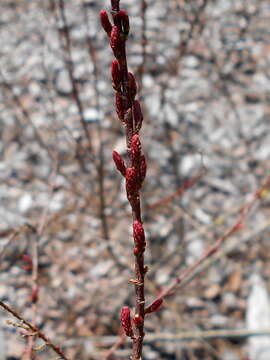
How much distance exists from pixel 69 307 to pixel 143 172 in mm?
2227

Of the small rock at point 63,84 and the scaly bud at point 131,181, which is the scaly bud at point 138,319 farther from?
the small rock at point 63,84

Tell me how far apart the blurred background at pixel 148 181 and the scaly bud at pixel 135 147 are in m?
1.57

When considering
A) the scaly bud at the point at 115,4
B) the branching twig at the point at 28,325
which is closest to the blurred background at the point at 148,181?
the branching twig at the point at 28,325

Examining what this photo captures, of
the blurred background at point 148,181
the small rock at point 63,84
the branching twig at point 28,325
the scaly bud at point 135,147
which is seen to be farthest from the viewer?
the small rock at point 63,84

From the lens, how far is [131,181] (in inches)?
33.9

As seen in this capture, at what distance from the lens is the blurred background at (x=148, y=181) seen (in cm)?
277

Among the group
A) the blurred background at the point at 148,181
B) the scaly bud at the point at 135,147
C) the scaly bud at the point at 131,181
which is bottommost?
the scaly bud at the point at 131,181

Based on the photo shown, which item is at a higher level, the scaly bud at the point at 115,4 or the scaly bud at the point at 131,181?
the scaly bud at the point at 115,4

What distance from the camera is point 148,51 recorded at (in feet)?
13.7

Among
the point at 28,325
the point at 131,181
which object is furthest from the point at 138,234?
the point at 28,325

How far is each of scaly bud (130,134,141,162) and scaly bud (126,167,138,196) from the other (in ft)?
0.08

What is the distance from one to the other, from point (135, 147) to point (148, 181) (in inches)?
104

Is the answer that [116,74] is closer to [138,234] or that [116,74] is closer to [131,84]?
[131,84]

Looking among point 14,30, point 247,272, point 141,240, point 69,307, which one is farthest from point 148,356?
point 14,30
